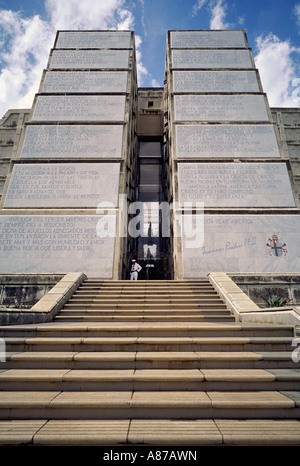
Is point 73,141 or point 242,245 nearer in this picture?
point 242,245

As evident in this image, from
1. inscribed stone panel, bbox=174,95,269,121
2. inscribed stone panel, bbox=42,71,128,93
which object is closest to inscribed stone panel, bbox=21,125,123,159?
inscribed stone panel, bbox=42,71,128,93

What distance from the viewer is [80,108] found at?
18.1 meters

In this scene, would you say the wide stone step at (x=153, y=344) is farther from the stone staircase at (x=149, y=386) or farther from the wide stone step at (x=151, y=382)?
the wide stone step at (x=151, y=382)

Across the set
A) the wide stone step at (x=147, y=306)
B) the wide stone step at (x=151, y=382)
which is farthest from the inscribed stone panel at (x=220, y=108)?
the wide stone step at (x=151, y=382)

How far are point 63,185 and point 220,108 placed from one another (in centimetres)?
1360

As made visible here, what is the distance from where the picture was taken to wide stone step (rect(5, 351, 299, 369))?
4.32 m

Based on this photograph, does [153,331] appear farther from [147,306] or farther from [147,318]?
[147,306]

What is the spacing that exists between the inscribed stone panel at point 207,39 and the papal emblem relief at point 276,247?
20564 mm

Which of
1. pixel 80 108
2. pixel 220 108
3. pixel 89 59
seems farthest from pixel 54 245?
pixel 89 59

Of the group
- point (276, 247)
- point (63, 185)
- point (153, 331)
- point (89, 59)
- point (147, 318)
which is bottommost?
point (153, 331)

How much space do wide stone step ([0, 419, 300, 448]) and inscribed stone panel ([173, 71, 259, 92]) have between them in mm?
21913

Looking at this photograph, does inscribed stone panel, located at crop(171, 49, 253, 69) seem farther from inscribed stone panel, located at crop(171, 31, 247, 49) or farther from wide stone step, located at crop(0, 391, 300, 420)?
wide stone step, located at crop(0, 391, 300, 420)
